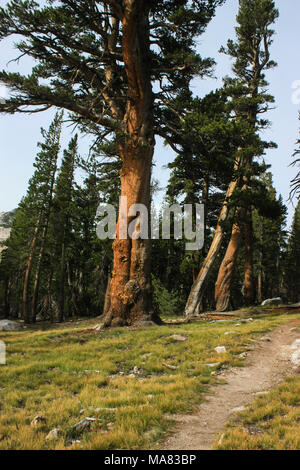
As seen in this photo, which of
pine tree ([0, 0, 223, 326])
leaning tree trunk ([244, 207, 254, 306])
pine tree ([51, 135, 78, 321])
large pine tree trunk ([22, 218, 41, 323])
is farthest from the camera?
pine tree ([51, 135, 78, 321])

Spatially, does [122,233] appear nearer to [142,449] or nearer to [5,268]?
[142,449]

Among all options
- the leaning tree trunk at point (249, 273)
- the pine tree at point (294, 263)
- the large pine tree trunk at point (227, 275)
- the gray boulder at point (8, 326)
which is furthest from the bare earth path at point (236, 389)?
the pine tree at point (294, 263)

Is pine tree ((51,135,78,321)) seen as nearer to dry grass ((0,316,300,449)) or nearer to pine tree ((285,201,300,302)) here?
dry grass ((0,316,300,449))

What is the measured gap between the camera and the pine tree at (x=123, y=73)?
438 inches

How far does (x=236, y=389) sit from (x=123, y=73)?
39.3 ft

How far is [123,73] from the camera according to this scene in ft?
44.1

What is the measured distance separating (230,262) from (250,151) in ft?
26.5

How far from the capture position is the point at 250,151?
1260cm

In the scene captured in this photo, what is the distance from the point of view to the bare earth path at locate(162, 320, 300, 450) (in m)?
3.82

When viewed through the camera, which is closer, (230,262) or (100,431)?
(100,431)

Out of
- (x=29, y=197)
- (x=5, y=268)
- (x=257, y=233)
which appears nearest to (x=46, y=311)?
(x=5, y=268)

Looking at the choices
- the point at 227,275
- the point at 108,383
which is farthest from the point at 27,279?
the point at 108,383

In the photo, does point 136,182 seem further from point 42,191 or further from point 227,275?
point 42,191

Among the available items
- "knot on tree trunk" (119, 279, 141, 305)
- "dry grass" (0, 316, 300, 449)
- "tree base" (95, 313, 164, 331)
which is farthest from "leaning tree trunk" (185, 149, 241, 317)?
"dry grass" (0, 316, 300, 449)
